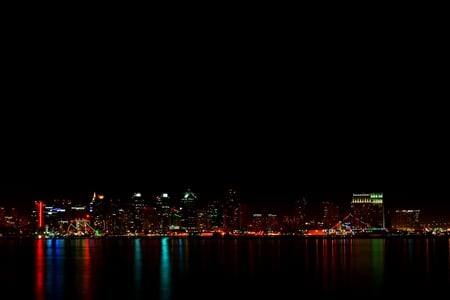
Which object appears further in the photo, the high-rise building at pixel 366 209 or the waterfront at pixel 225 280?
the high-rise building at pixel 366 209

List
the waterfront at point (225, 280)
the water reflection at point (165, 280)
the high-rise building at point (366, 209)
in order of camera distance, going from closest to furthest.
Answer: the water reflection at point (165, 280) → the waterfront at point (225, 280) → the high-rise building at point (366, 209)

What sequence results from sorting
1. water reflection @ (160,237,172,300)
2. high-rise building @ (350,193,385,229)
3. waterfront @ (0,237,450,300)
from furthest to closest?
high-rise building @ (350,193,385,229) → waterfront @ (0,237,450,300) → water reflection @ (160,237,172,300)

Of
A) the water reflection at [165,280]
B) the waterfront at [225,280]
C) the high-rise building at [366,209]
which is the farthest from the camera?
the high-rise building at [366,209]

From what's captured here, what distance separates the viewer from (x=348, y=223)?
168 m

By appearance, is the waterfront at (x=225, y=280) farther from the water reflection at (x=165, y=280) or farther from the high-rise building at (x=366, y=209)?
the high-rise building at (x=366, y=209)

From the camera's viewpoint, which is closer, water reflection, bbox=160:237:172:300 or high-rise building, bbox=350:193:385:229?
water reflection, bbox=160:237:172:300

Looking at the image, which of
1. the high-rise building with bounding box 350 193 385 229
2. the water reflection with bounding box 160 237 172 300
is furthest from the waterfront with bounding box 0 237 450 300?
the high-rise building with bounding box 350 193 385 229

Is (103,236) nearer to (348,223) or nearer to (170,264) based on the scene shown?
(348,223)

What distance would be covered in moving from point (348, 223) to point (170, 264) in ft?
420

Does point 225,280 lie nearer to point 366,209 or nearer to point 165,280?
point 165,280

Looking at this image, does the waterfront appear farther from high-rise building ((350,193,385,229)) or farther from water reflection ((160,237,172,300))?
high-rise building ((350,193,385,229))

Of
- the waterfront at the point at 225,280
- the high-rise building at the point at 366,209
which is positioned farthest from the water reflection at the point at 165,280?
the high-rise building at the point at 366,209

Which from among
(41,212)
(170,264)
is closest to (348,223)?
(41,212)

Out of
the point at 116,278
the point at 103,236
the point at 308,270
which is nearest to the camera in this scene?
the point at 116,278
